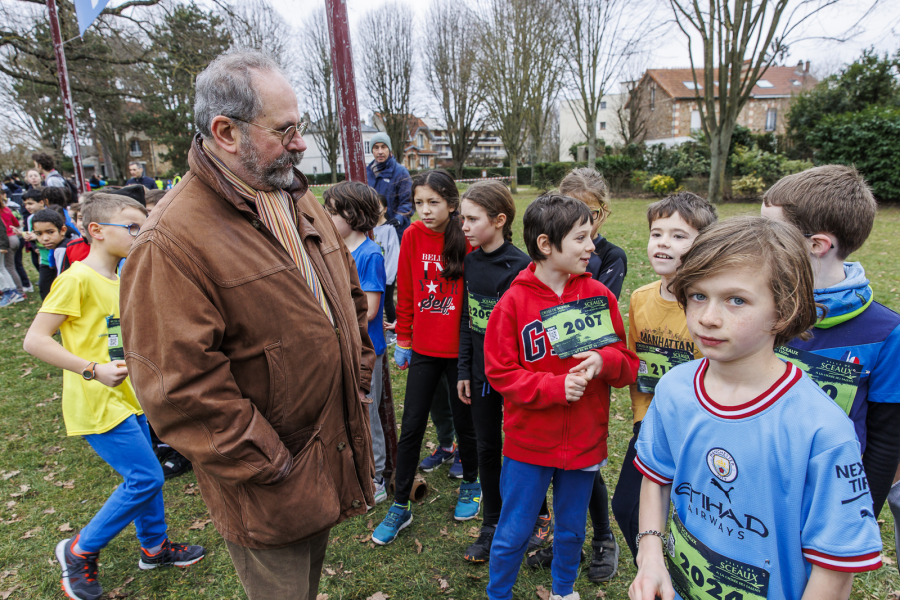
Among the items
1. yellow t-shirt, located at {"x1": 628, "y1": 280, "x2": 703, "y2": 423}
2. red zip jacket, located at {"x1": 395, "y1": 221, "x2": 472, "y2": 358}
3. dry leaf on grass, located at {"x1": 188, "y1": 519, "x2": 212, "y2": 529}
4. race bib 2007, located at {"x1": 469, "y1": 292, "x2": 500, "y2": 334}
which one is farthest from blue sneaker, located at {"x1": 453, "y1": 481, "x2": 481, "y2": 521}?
dry leaf on grass, located at {"x1": 188, "y1": 519, "x2": 212, "y2": 529}

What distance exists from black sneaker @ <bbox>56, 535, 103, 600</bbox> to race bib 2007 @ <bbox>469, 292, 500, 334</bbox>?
2562 mm

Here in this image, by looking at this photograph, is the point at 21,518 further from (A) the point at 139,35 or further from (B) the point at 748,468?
(A) the point at 139,35

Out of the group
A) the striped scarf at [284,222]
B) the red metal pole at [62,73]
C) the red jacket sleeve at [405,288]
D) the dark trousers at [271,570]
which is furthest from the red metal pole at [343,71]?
the red metal pole at [62,73]

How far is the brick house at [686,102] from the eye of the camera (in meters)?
43.8

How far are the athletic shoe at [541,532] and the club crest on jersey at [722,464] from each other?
186cm

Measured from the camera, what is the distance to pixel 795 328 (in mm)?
1361

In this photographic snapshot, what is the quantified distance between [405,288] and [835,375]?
238cm

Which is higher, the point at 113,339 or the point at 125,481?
the point at 113,339

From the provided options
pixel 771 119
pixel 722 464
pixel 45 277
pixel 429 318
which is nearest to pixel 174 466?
pixel 429 318

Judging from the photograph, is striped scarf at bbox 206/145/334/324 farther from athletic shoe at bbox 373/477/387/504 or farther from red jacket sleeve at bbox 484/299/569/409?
athletic shoe at bbox 373/477/387/504

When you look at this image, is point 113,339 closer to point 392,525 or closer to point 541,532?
point 392,525

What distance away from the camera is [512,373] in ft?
7.67

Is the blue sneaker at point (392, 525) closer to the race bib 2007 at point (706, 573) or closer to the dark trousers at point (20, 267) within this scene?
the race bib 2007 at point (706, 573)

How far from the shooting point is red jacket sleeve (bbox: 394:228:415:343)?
337 centimetres
